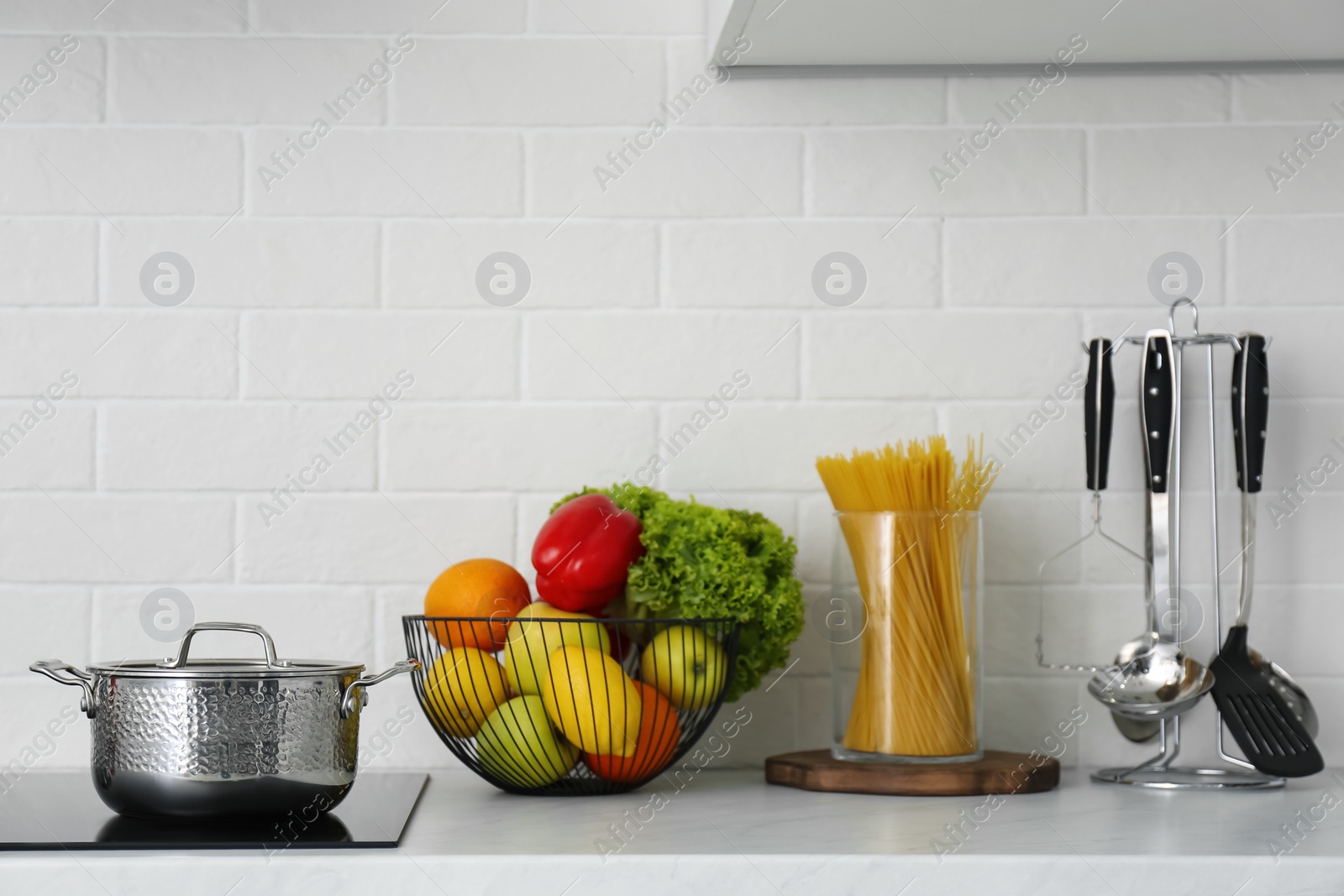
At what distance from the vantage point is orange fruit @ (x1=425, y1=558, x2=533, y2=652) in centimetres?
93

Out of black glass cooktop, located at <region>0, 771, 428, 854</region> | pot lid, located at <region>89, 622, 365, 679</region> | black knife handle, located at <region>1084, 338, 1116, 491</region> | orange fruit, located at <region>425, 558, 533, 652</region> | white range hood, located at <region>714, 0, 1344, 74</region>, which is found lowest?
black glass cooktop, located at <region>0, 771, 428, 854</region>

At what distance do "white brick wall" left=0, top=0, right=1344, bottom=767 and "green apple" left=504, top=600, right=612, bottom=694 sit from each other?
21 centimetres

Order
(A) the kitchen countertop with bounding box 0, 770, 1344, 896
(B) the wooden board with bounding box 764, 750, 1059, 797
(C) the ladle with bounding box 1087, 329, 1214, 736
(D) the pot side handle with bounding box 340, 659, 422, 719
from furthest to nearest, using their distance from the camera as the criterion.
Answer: (C) the ladle with bounding box 1087, 329, 1214, 736 → (B) the wooden board with bounding box 764, 750, 1059, 797 → (D) the pot side handle with bounding box 340, 659, 422, 719 → (A) the kitchen countertop with bounding box 0, 770, 1344, 896

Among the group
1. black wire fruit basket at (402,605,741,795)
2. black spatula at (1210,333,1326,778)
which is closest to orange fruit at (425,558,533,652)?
black wire fruit basket at (402,605,741,795)

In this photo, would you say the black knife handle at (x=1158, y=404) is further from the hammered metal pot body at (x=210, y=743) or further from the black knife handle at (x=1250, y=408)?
the hammered metal pot body at (x=210, y=743)

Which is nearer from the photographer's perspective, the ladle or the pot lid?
the pot lid

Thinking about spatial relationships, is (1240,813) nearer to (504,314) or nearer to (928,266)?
(928,266)

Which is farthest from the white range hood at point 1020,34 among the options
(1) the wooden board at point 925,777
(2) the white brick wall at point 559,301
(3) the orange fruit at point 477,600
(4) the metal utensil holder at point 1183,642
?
(1) the wooden board at point 925,777

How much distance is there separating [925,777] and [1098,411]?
1.19 feet

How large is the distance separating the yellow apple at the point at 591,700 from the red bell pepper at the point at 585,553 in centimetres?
6

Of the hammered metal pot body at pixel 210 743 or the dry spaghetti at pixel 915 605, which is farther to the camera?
the dry spaghetti at pixel 915 605

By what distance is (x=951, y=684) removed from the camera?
967mm

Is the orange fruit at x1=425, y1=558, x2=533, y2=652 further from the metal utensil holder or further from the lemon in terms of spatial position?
the metal utensil holder

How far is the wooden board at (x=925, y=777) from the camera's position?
92 centimetres
